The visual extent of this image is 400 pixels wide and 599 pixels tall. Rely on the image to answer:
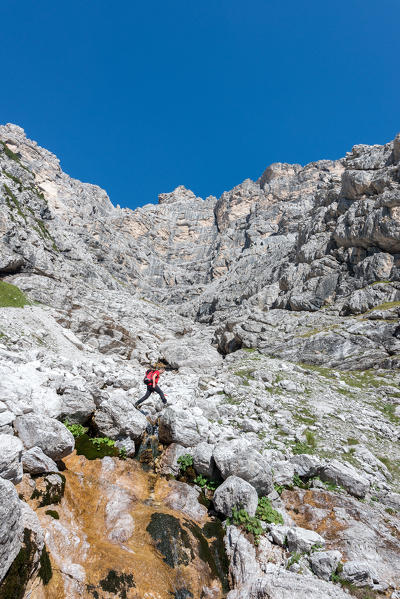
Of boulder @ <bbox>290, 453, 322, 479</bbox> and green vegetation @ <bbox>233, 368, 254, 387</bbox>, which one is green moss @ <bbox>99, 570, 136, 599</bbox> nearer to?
boulder @ <bbox>290, 453, 322, 479</bbox>

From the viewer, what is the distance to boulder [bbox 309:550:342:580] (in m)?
5.61

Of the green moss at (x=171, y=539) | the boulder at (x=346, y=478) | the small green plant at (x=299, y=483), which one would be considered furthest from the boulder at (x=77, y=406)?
the boulder at (x=346, y=478)

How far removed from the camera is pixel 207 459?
895 cm

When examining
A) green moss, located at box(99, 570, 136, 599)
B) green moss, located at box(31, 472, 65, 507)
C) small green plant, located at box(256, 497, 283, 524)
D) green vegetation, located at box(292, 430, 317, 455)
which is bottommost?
green moss, located at box(99, 570, 136, 599)

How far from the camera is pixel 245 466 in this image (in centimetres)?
802

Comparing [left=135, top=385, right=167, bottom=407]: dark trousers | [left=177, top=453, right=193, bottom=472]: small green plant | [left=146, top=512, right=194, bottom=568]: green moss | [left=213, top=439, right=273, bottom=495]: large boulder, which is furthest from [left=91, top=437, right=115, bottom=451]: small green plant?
[left=213, top=439, right=273, bottom=495]: large boulder

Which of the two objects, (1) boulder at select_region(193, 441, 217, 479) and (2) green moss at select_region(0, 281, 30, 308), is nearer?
(1) boulder at select_region(193, 441, 217, 479)

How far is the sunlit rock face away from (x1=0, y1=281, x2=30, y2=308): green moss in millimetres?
27276

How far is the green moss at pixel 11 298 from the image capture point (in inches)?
1193

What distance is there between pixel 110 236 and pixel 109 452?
128524mm

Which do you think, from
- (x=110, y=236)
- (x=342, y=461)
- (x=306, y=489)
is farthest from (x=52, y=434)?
(x=110, y=236)

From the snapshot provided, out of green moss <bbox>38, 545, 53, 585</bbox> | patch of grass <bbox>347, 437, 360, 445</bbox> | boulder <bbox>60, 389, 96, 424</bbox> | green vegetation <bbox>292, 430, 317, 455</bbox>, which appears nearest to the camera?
green moss <bbox>38, 545, 53, 585</bbox>

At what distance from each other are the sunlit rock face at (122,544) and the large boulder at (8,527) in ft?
Answer: 2.42

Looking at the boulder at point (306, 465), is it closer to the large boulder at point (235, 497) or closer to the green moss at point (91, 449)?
the large boulder at point (235, 497)
